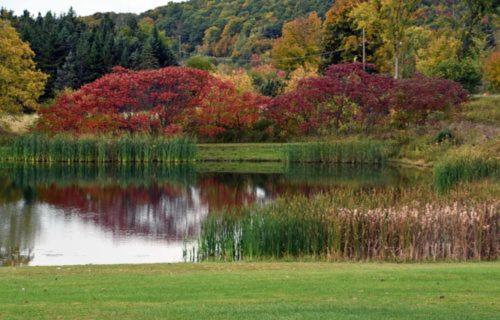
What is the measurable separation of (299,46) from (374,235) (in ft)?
188

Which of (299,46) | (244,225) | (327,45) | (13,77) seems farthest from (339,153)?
(299,46)

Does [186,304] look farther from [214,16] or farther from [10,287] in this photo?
[214,16]

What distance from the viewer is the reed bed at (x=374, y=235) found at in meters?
14.7

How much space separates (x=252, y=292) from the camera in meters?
9.99

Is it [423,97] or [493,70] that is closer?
[423,97]

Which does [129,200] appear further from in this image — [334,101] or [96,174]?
[334,101]

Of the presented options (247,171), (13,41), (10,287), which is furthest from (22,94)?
(10,287)

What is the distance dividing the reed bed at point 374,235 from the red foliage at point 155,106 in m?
27.5

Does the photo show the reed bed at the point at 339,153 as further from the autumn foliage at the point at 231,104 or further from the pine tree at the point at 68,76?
the pine tree at the point at 68,76

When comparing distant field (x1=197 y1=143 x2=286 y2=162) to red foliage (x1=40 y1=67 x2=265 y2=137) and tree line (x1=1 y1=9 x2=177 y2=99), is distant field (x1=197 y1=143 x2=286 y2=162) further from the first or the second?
tree line (x1=1 y1=9 x2=177 y2=99)

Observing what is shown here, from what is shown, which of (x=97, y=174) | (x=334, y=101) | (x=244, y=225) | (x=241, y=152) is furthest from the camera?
(x=334, y=101)

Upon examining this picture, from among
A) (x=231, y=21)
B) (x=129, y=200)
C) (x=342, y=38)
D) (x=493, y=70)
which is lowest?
(x=129, y=200)

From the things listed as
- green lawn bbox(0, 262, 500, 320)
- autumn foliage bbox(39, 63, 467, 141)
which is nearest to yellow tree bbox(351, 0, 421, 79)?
autumn foliage bbox(39, 63, 467, 141)

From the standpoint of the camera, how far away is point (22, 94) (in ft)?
140
